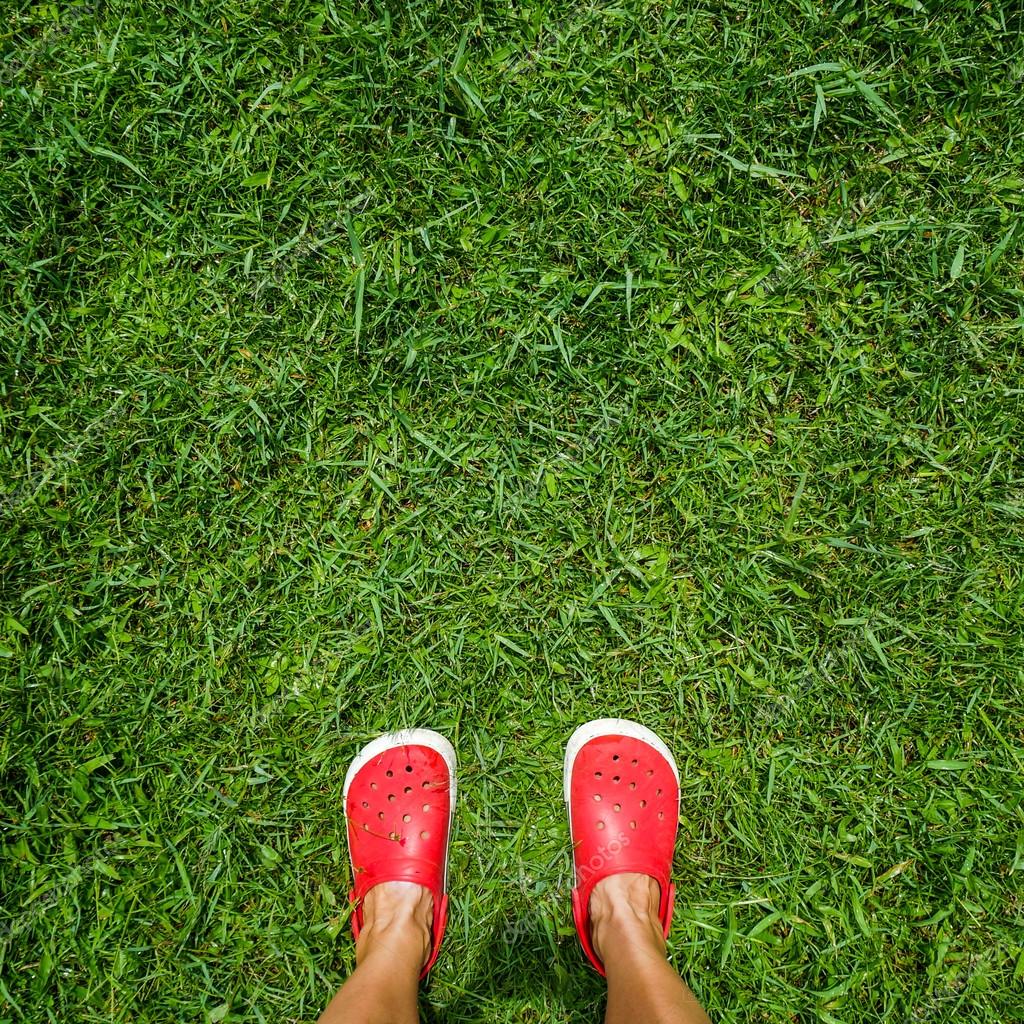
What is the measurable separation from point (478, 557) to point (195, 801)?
115 cm

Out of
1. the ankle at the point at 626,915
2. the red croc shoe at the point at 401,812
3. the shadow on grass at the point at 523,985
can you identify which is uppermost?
the red croc shoe at the point at 401,812

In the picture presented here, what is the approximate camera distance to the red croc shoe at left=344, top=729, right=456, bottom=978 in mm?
2252

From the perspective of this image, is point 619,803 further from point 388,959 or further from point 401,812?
point 388,959

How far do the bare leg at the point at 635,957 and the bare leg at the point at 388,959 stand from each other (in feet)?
1.74

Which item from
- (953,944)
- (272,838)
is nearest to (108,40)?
(272,838)

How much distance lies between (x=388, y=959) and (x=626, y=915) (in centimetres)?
70

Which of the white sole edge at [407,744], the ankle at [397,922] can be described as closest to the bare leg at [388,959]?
the ankle at [397,922]

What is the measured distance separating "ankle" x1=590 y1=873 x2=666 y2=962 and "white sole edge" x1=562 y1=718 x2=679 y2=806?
286 millimetres

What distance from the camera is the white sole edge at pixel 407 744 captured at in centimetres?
228

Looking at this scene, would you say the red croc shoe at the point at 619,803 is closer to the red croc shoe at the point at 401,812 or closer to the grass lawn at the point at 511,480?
the grass lawn at the point at 511,480

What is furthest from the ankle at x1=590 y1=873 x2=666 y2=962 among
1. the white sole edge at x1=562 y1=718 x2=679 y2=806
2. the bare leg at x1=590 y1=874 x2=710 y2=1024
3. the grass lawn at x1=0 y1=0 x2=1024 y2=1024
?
the white sole edge at x1=562 y1=718 x2=679 y2=806
